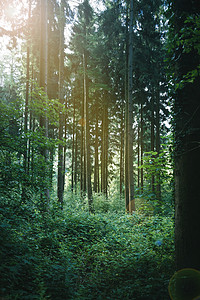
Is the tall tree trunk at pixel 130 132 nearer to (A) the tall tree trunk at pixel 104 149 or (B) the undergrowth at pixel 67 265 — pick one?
(B) the undergrowth at pixel 67 265

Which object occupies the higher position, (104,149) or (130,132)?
(130,132)


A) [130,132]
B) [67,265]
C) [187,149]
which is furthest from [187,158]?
[130,132]

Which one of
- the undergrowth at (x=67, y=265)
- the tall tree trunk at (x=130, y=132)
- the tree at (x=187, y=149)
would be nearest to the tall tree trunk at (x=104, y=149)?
the tall tree trunk at (x=130, y=132)

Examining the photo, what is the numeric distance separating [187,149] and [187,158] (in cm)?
17

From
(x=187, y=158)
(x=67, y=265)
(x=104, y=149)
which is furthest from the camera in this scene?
(x=104, y=149)

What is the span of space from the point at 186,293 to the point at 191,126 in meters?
2.88

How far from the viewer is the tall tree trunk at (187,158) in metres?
3.19

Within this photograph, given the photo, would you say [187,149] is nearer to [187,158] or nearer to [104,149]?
[187,158]

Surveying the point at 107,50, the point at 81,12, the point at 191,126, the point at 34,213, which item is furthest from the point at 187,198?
the point at 81,12

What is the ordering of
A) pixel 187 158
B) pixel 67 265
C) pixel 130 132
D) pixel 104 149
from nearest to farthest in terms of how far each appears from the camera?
pixel 187 158, pixel 67 265, pixel 130 132, pixel 104 149

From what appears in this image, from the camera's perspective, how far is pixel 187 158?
3.33 m

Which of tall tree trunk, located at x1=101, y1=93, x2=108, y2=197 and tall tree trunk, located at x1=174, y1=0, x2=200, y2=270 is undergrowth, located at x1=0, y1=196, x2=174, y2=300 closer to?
tall tree trunk, located at x1=174, y1=0, x2=200, y2=270

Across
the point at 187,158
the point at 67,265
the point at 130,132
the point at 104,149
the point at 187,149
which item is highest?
the point at 130,132

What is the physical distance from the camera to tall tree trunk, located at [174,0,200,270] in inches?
126
